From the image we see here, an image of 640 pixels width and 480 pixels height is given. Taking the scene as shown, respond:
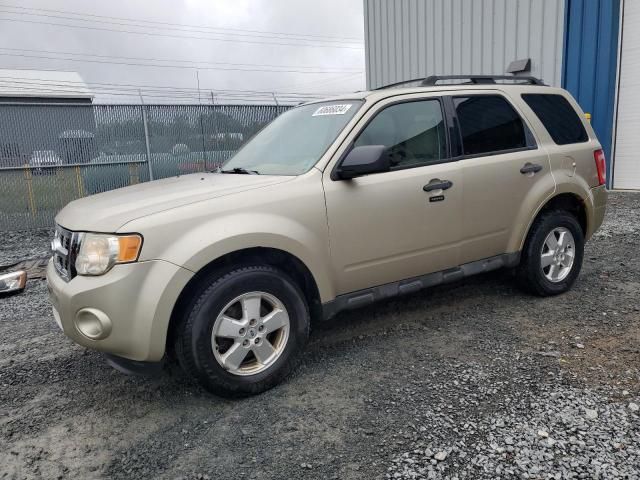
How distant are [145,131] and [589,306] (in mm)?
8623

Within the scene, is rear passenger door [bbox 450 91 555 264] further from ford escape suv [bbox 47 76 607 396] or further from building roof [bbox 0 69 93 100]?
building roof [bbox 0 69 93 100]

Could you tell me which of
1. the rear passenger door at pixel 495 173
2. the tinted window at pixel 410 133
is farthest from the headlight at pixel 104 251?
the rear passenger door at pixel 495 173

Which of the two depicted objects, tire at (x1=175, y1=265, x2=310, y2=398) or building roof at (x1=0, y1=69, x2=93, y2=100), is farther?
building roof at (x1=0, y1=69, x2=93, y2=100)

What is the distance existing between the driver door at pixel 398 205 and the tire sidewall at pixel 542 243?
875 mm

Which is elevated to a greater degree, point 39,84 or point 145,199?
point 39,84

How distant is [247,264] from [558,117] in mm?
3188

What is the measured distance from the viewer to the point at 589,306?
4363 mm

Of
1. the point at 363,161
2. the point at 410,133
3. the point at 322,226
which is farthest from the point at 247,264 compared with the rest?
the point at 410,133

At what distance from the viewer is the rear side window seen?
4.47m

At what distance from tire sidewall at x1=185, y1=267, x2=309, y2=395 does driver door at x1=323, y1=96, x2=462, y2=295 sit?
1.27ft

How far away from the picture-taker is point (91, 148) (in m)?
9.74

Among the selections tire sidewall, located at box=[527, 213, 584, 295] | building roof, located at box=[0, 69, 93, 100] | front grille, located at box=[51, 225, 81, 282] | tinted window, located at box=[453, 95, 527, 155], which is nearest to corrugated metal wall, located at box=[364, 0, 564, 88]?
tire sidewall, located at box=[527, 213, 584, 295]

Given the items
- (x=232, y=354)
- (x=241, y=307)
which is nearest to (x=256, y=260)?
(x=241, y=307)

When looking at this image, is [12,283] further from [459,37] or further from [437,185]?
[459,37]
